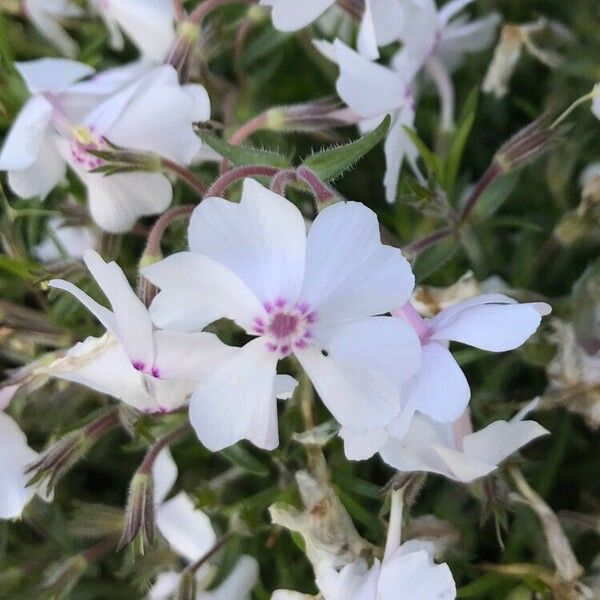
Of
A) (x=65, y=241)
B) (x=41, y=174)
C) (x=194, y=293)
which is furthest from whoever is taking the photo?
(x=65, y=241)

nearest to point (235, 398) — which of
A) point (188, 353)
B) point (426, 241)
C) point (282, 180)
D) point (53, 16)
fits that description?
point (188, 353)

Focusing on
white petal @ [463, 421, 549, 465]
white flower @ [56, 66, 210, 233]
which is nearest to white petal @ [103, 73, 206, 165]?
white flower @ [56, 66, 210, 233]

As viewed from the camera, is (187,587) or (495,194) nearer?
(187,587)

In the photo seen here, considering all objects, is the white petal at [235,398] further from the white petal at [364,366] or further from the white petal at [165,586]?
the white petal at [165,586]

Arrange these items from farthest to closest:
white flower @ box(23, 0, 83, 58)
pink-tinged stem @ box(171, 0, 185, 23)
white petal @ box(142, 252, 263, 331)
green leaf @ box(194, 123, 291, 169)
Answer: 1. white flower @ box(23, 0, 83, 58)
2. pink-tinged stem @ box(171, 0, 185, 23)
3. green leaf @ box(194, 123, 291, 169)
4. white petal @ box(142, 252, 263, 331)

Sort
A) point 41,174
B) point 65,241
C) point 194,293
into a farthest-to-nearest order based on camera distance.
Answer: point 65,241 → point 41,174 → point 194,293

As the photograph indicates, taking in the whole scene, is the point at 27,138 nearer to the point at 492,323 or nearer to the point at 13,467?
the point at 13,467

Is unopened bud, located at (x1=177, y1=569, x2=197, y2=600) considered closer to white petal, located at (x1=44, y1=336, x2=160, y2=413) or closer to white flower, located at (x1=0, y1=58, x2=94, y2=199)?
white petal, located at (x1=44, y1=336, x2=160, y2=413)
